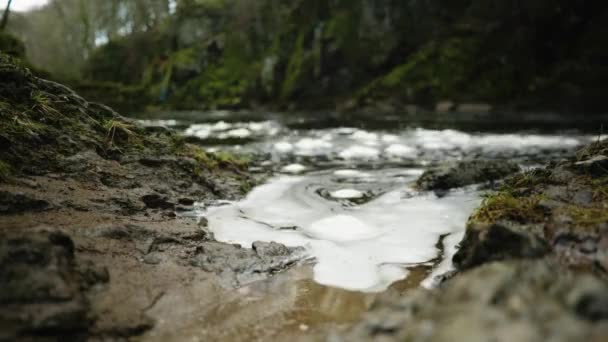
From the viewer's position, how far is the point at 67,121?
6.03 metres

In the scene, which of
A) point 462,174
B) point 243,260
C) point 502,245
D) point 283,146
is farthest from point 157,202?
point 283,146

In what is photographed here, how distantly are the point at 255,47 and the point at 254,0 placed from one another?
672 centimetres

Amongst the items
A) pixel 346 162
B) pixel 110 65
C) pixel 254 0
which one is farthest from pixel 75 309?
pixel 110 65

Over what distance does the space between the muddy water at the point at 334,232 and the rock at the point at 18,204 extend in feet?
6.19

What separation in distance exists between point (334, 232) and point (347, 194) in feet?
6.78

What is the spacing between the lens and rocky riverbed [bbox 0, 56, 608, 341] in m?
2.10

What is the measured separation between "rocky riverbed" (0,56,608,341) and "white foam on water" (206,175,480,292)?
0.03m

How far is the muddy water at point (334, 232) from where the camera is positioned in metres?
3.06

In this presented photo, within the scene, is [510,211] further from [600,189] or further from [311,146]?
[311,146]

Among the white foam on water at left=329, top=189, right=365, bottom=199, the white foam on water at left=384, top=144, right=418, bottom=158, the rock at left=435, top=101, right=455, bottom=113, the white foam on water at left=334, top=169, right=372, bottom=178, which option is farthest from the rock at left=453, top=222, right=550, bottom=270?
the rock at left=435, top=101, right=455, bottom=113

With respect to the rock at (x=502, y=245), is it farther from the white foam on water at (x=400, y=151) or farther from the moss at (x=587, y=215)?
the white foam on water at (x=400, y=151)

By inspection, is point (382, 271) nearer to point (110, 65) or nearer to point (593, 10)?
point (593, 10)

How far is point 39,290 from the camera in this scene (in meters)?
2.52

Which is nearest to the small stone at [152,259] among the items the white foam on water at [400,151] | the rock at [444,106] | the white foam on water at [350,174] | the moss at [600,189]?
the moss at [600,189]
